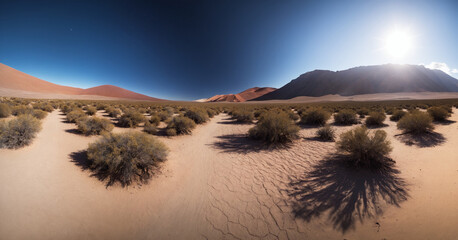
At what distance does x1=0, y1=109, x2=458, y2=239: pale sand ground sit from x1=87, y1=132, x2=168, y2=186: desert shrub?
0.30 meters

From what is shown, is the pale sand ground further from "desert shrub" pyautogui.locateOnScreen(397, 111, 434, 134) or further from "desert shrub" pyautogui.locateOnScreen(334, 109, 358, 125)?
"desert shrub" pyautogui.locateOnScreen(334, 109, 358, 125)

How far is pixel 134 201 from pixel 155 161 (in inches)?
53.7

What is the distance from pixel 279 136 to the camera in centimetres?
681

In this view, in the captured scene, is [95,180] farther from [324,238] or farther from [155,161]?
[324,238]

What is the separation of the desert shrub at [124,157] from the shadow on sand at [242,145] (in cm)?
283

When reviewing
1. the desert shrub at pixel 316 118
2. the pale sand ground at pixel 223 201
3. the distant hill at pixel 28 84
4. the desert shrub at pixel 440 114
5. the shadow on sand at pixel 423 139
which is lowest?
the pale sand ground at pixel 223 201

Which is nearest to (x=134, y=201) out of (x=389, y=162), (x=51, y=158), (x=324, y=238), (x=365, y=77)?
(x=51, y=158)

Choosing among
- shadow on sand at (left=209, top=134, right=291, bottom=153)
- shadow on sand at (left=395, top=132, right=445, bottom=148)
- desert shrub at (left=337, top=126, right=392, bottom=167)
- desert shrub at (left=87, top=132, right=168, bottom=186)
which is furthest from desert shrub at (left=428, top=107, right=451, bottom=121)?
Result: desert shrub at (left=87, top=132, right=168, bottom=186)

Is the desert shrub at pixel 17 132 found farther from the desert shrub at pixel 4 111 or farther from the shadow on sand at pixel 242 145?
the shadow on sand at pixel 242 145

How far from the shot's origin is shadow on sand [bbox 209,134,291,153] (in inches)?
243

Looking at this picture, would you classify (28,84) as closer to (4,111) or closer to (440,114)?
(4,111)

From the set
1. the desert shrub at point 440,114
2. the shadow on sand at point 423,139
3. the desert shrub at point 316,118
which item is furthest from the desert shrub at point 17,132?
the desert shrub at point 440,114

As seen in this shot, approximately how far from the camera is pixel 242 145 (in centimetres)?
671

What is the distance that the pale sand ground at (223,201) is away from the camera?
2.60m
